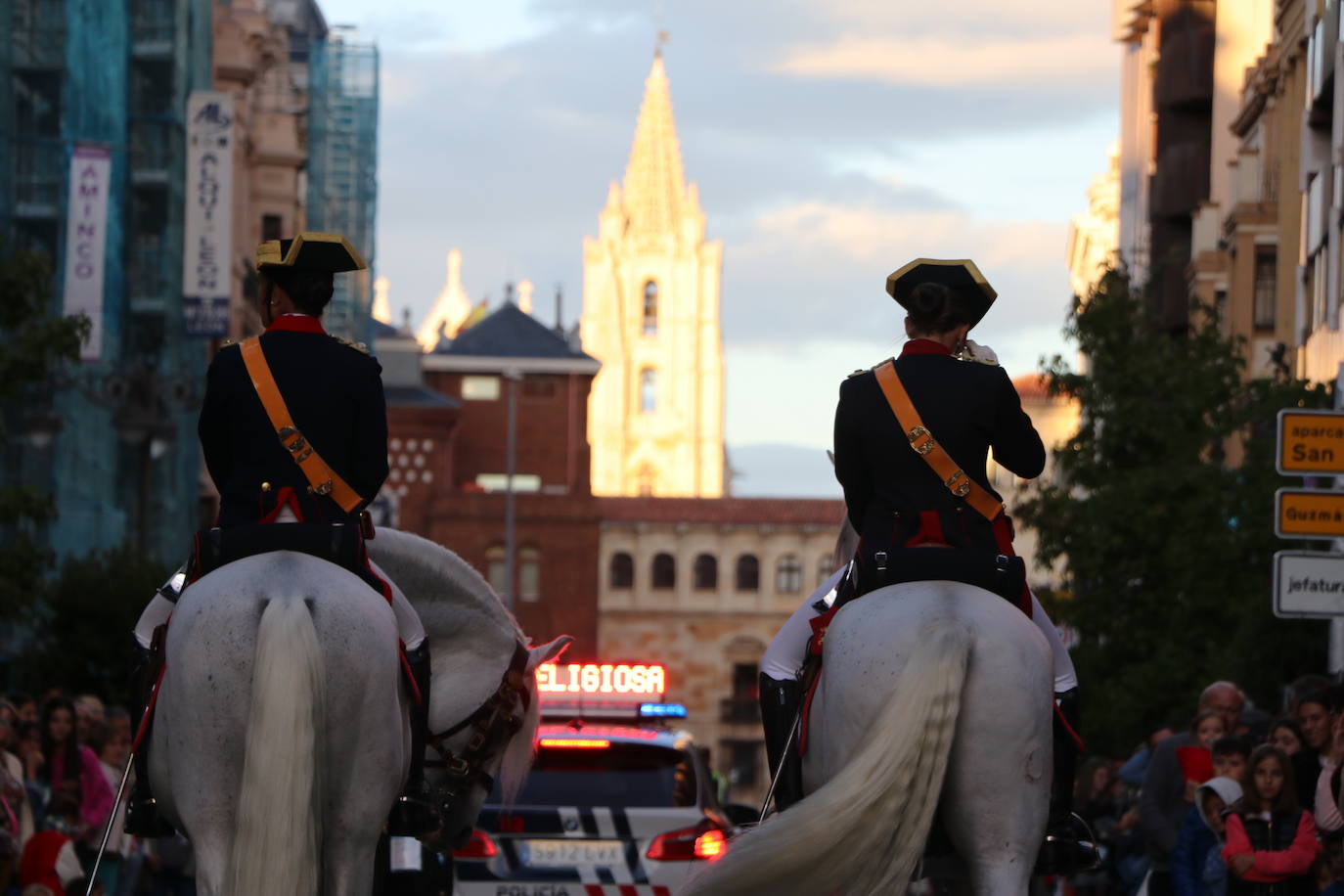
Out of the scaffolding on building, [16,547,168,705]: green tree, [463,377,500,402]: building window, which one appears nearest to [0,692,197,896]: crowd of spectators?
[16,547,168,705]: green tree

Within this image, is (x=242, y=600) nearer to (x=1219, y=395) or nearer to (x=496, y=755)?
(x=496, y=755)

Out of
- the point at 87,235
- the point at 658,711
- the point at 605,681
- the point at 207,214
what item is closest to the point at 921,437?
the point at 658,711

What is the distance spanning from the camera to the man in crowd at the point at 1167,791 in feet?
51.0

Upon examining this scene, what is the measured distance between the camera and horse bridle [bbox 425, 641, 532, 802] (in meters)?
9.76

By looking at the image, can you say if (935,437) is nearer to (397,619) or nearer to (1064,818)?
(1064,818)

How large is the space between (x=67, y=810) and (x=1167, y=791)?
20.4ft

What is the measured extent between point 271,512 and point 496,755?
1.77 metres

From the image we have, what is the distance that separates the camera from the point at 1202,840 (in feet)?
46.4

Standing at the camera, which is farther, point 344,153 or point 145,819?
point 344,153

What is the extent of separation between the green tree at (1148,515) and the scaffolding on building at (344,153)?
4975 cm

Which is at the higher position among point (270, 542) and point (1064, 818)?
point (270, 542)

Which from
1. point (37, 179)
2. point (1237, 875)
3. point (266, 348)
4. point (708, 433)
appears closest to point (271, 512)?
point (266, 348)

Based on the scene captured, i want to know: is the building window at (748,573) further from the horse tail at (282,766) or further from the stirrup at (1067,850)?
the horse tail at (282,766)

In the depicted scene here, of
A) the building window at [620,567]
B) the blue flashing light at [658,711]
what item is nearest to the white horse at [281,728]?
the blue flashing light at [658,711]
